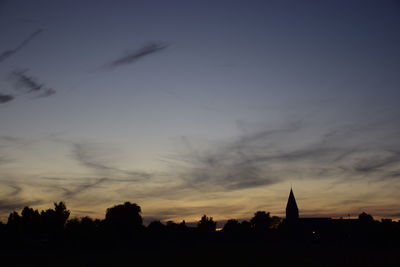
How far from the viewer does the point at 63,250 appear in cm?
6931

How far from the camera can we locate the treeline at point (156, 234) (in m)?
78.2

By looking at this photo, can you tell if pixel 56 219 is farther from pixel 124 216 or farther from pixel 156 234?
pixel 156 234

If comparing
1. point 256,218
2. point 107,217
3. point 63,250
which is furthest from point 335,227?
point 63,250

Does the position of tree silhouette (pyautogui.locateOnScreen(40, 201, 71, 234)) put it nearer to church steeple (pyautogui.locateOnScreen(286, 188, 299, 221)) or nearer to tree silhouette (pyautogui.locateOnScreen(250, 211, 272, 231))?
church steeple (pyautogui.locateOnScreen(286, 188, 299, 221))

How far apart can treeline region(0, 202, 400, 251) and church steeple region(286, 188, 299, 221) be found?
180cm

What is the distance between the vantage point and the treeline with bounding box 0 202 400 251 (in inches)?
3078

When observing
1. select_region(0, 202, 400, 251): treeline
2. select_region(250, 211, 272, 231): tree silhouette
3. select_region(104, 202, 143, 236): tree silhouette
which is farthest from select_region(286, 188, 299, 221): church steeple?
select_region(104, 202, 143, 236): tree silhouette

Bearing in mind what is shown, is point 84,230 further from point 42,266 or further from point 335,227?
point 335,227

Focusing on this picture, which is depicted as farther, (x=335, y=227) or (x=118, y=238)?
(x=335, y=227)

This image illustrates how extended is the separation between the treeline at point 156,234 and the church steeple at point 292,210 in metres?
1.80

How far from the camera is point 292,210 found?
131m

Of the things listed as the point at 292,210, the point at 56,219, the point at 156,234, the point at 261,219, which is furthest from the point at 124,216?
the point at 261,219

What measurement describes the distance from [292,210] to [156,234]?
180 ft

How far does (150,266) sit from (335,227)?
102 metres
